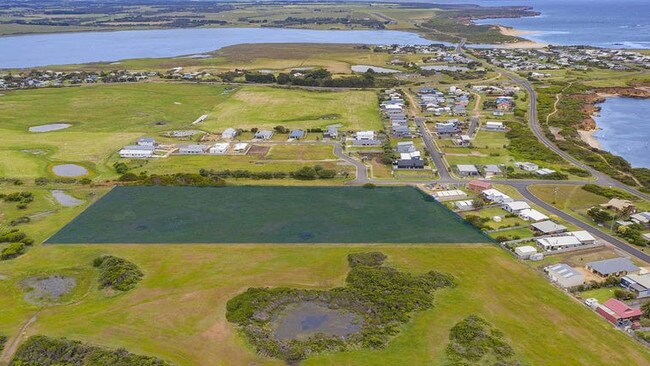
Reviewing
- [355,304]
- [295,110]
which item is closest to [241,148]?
[295,110]

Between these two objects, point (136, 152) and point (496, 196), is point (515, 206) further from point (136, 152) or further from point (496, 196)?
point (136, 152)

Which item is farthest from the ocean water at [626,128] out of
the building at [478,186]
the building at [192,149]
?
the building at [192,149]

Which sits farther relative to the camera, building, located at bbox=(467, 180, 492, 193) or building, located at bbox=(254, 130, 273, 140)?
building, located at bbox=(254, 130, 273, 140)

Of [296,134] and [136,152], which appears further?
[296,134]

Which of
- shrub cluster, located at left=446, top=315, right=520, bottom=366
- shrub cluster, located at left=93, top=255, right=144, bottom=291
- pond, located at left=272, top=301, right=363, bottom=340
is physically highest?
shrub cluster, located at left=446, top=315, right=520, bottom=366

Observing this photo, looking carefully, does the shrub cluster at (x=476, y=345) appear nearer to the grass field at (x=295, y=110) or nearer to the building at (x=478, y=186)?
the building at (x=478, y=186)

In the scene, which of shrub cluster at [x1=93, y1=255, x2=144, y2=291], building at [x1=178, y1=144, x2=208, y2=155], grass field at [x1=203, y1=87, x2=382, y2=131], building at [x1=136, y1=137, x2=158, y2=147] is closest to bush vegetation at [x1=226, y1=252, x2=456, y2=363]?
shrub cluster at [x1=93, y1=255, x2=144, y2=291]

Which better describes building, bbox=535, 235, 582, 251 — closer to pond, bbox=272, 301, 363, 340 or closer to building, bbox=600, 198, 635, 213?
building, bbox=600, 198, 635, 213
